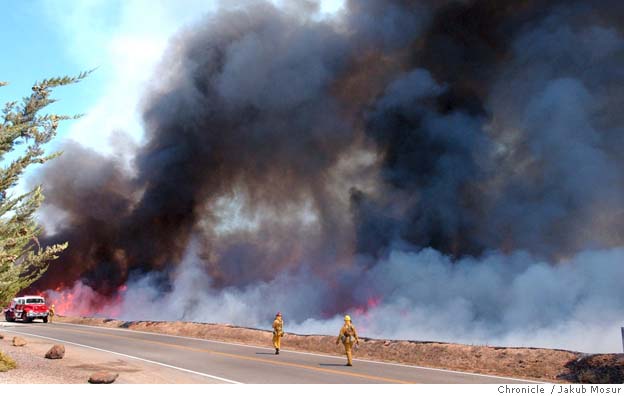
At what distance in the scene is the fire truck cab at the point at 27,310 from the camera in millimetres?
38094

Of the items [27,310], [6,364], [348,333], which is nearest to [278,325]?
[348,333]

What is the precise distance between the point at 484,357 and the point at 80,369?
1247 centimetres

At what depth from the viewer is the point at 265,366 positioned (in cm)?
1591

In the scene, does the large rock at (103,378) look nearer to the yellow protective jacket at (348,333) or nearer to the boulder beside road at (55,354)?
the boulder beside road at (55,354)

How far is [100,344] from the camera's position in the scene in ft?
74.1

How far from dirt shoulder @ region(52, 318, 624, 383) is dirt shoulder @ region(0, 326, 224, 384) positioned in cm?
798

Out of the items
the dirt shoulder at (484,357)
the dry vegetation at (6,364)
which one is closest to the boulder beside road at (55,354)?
the dry vegetation at (6,364)

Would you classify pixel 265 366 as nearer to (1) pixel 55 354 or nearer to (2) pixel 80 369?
(2) pixel 80 369

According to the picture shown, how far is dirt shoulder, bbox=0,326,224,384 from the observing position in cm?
1278

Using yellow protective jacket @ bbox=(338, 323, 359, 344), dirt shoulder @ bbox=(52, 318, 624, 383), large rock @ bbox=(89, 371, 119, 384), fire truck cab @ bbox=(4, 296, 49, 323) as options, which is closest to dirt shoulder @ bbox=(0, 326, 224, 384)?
large rock @ bbox=(89, 371, 119, 384)
